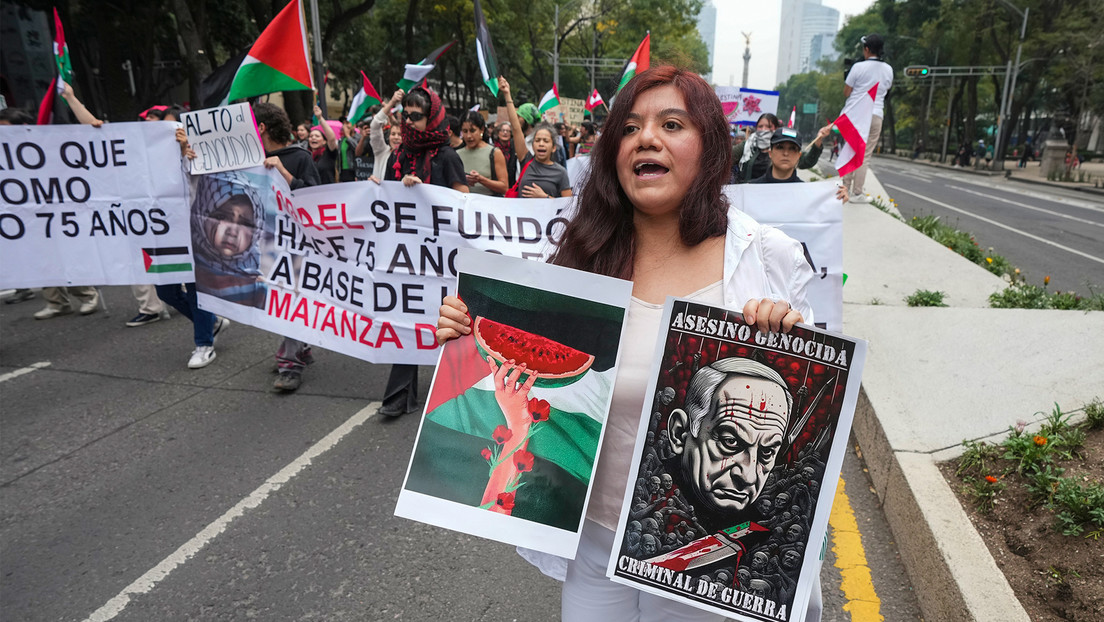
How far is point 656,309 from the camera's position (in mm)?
1564

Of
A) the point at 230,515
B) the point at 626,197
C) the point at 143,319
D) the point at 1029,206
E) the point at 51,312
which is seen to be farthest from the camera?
the point at 1029,206

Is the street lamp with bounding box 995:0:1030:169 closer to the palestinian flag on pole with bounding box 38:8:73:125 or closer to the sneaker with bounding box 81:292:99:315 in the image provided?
the palestinian flag on pole with bounding box 38:8:73:125

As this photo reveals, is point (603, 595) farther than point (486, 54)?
No

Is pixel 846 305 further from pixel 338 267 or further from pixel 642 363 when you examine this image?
pixel 642 363

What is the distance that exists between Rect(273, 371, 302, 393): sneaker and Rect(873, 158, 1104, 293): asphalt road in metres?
6.87

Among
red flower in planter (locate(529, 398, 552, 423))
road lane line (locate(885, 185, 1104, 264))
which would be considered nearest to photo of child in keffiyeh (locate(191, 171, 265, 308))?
red flower in planter (locate(529, 398, 552, 423))

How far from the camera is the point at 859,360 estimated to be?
129 cm

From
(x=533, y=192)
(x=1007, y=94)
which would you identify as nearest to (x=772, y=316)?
(x=533, y=192)

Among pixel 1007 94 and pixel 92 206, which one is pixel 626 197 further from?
pixel 1007 94

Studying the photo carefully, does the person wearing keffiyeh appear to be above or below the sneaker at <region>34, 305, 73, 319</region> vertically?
above

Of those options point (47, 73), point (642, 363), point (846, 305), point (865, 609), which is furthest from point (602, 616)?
point (47, 73)

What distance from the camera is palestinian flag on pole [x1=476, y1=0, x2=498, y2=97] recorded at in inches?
214

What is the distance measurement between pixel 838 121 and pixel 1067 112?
4151 cm

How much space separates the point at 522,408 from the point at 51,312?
7561 mm
